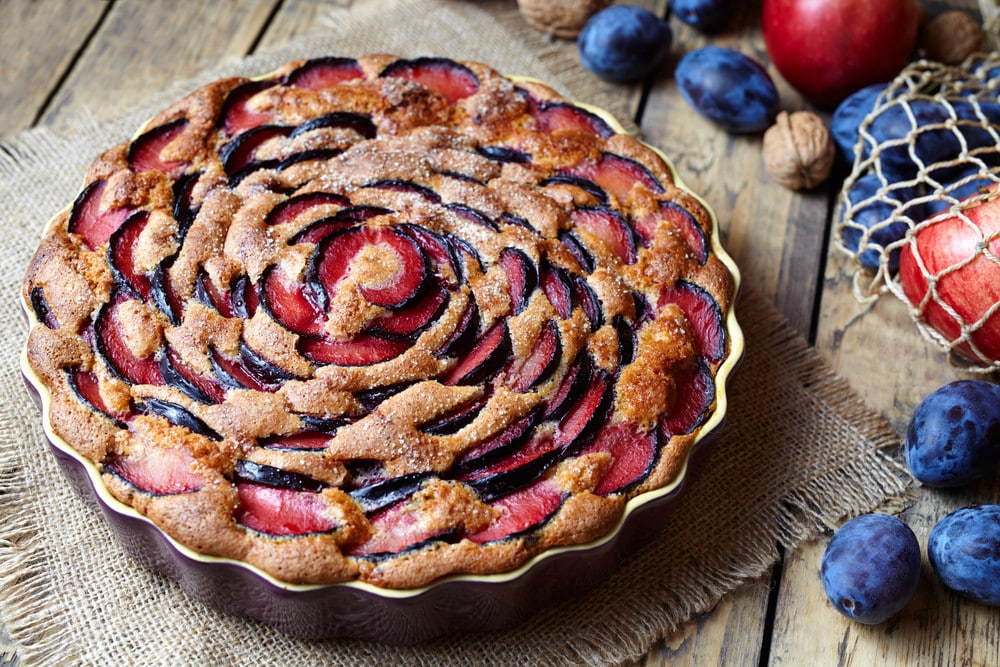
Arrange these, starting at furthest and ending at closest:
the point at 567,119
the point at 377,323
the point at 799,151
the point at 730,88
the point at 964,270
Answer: the point at 730,88 → the point at 799,151 → the point at 567,119 → the point at 964,270 → the point at 377,323

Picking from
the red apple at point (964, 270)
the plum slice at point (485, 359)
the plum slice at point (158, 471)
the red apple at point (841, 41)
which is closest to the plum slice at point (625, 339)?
the plum slice at point (485, 359)

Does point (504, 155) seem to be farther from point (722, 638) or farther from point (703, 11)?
point (722, 638)

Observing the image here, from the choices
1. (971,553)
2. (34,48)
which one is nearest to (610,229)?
(971,553)

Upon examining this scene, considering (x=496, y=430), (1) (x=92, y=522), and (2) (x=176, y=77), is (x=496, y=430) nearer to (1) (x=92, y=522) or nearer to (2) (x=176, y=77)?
(1) (x=92, y=522)

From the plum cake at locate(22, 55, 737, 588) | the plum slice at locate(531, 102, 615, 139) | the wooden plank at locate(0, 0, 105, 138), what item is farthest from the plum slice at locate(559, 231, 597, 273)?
the wooden plank at locate(0, 0, 105, 138)

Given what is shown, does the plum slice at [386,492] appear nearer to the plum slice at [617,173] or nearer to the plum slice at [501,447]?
the plum slice at [501,447]

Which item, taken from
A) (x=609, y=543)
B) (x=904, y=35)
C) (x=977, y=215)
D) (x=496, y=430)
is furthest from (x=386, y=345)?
(x=904, y=35)

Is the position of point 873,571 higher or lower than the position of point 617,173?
lower
